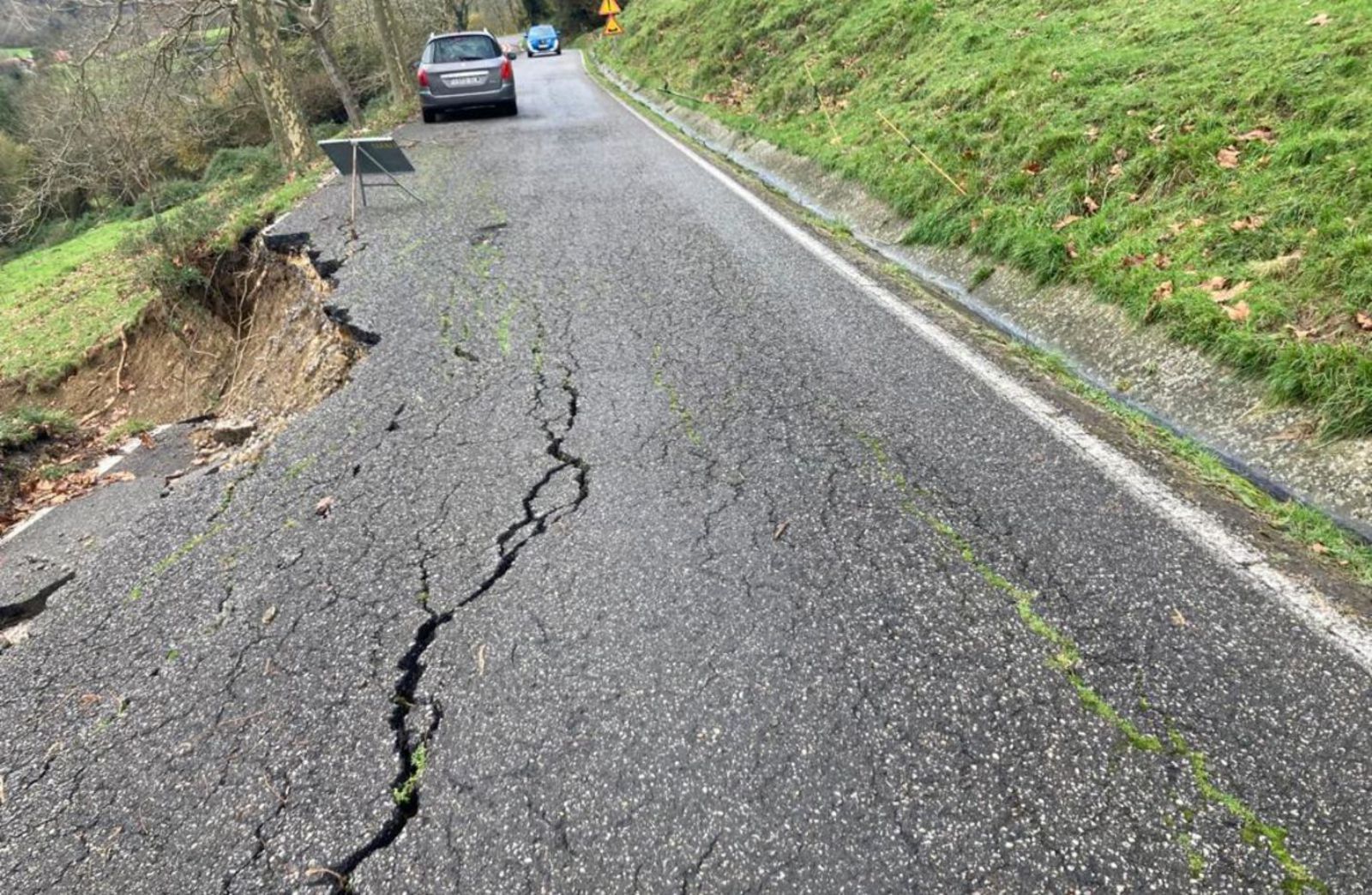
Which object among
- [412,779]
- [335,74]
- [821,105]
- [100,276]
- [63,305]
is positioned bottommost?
[100,276]

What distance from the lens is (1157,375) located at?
11.9 feet

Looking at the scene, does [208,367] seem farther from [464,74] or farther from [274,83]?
[274,83]

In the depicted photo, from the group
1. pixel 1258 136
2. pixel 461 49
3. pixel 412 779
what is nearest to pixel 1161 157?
pixel 1258 136

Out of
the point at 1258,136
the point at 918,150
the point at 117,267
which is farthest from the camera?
the point at 117,267

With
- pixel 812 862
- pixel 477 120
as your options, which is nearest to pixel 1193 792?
pixel 812 862

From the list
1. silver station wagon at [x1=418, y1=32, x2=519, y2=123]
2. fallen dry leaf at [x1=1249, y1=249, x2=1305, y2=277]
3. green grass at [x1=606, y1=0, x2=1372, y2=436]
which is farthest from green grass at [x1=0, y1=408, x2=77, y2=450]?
silver station wagon at [x1=418, y1=32, x2=519, y2=123]

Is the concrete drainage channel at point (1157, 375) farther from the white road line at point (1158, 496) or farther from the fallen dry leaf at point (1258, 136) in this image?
the fallen dry leaf at point (1258, 136)

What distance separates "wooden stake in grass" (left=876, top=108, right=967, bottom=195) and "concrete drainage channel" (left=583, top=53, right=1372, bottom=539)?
1.58 feet

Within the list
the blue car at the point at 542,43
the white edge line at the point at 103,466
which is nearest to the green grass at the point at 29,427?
the white edge line at the point at 103,466

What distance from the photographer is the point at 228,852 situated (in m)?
1.84

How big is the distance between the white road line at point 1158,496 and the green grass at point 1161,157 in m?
0.78

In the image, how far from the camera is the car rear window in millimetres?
12836

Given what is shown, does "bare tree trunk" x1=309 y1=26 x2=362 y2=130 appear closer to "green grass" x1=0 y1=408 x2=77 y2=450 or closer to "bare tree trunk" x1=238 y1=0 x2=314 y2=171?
"bare tree trunk" x1=238 y1=0 x2=314 y2=171

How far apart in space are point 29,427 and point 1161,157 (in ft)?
26.1
